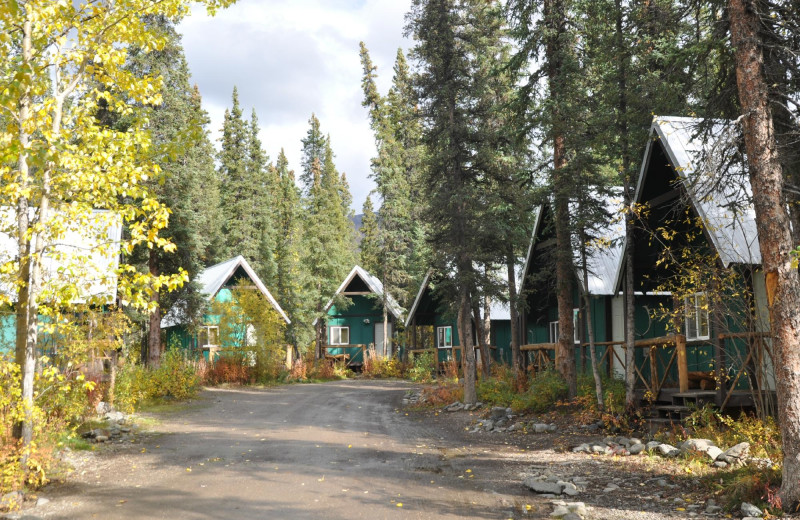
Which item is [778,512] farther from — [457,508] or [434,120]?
[434,120]

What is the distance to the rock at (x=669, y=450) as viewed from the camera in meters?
11.0

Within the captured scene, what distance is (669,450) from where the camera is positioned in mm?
11156

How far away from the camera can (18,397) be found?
8.78m

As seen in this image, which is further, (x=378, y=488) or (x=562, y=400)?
(x=562, y=400)

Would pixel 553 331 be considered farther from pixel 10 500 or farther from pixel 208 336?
pixel 10 500

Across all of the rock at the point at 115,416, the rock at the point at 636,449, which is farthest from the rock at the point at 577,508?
the rock at the point at 115,416

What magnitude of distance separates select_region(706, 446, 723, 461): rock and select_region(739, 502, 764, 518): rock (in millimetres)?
2556

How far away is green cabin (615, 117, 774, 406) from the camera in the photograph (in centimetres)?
1051

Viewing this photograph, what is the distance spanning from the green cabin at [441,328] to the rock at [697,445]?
20038mm

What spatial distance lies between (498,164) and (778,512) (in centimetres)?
1507

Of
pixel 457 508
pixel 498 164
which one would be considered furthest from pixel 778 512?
pixel 498 164

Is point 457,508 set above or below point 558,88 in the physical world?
below

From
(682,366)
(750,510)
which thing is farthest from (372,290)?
(750,510)

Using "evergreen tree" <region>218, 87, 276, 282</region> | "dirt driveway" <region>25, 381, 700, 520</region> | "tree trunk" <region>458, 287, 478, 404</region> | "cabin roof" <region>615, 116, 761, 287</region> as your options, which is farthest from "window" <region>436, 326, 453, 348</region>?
"cabin roof" <region>615, 116, 761, 287</region>
